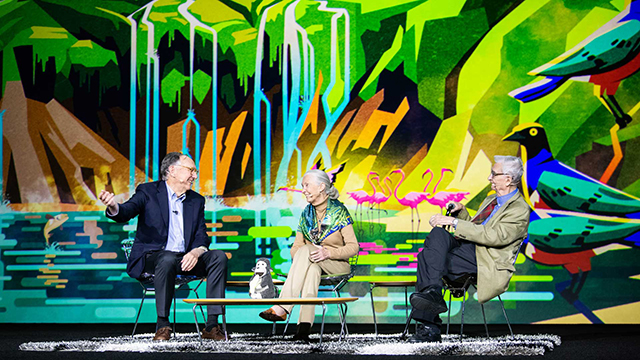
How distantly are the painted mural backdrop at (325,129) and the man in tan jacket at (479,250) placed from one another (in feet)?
6.13

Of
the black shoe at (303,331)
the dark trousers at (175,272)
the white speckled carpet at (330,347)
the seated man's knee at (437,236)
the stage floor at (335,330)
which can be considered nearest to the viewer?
the stage floor at (335,330)

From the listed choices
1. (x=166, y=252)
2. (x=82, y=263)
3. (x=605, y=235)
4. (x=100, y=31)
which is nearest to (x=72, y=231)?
(x=82, y=263)

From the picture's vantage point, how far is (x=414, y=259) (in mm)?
6262

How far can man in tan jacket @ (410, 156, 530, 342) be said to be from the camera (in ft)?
13.1

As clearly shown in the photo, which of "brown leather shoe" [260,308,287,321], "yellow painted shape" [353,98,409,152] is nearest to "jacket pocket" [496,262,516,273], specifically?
"brown leather shoe" [260,308,287,321]

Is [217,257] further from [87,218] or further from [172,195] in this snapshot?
[87,218]

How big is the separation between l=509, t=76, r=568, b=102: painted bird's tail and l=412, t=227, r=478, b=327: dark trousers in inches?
94.6

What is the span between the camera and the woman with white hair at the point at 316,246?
4344mm

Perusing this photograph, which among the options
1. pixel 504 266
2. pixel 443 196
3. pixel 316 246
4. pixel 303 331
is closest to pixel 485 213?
pixel 504 266

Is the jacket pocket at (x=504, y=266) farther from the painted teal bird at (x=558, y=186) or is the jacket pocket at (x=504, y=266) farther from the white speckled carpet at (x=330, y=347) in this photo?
the painted teal bird at (x=558, y=186)

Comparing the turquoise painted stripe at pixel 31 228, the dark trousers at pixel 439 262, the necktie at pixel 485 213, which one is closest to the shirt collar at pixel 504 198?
the necktie at pixel 485 213

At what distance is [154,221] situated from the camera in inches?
181

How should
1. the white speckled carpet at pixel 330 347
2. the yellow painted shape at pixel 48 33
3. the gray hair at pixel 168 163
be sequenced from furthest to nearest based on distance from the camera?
the yellow painted shape at pixel 48 33 → the gray hair at pixel 168 163 → the white speckled carpet at pixel 330 347

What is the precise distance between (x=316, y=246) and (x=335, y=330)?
1.27 m
